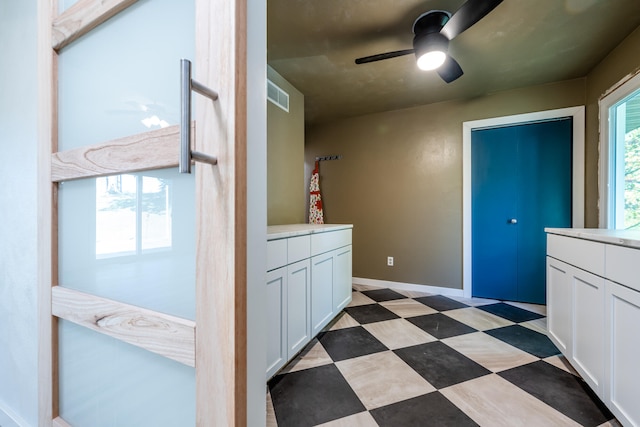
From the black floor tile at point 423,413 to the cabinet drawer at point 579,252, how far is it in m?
0.97

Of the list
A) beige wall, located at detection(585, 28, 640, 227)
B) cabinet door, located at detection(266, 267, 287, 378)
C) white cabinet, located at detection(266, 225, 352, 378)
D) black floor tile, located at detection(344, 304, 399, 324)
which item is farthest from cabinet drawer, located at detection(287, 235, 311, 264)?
beige wall, located at detection(585, 28, 640, 227)

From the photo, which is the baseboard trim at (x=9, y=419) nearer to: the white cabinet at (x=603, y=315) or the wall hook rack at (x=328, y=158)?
the white cabinet at (x=603, y=315)

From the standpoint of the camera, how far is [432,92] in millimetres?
2824

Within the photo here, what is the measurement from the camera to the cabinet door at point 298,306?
1.59 m

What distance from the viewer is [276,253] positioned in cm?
143

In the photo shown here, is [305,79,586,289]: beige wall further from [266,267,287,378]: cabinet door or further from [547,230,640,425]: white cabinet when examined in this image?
[266,267,287,378]: cabinet door

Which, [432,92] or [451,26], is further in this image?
[432,92]

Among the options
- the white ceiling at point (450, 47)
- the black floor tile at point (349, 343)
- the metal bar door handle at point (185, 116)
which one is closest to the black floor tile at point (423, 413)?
the black floor tile at point (349, 343)

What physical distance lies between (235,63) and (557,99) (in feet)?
11.1

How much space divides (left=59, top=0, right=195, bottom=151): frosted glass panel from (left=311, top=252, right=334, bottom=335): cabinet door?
4.56ft

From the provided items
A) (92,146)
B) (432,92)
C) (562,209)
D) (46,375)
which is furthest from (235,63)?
(562,209)

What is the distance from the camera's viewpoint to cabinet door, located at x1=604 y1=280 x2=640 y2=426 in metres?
1.05

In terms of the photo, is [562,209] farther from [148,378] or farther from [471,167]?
[148,378]

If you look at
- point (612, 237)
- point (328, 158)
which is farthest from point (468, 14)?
point (328, 158)
